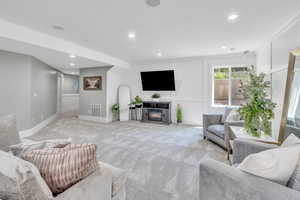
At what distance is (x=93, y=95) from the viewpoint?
19.5 feet

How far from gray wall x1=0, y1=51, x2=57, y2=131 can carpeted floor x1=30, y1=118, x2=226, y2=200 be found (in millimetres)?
647

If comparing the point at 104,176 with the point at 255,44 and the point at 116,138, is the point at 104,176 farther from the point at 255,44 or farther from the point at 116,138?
the point at 255,44

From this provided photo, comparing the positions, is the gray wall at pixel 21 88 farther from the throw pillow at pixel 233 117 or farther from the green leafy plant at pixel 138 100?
the throw pillow at pixel 233 117

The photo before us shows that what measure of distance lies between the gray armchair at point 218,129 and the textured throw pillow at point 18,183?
285 cm

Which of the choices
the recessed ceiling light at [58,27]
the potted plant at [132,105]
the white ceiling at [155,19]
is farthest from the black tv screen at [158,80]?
the recessed ceiling light at [58,27]

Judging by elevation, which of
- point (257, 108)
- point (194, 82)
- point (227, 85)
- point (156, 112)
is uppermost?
Answer: point (194, 82)

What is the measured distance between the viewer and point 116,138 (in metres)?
3.68

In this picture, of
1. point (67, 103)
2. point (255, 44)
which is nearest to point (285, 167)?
point (255, 44)

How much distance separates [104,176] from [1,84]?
13.9ft

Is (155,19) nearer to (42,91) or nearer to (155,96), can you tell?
(155,96)

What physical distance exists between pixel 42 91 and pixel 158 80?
13.8 ft

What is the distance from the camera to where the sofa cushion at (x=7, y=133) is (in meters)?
1.54

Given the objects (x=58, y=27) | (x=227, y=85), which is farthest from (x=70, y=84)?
(x=227, y=85)

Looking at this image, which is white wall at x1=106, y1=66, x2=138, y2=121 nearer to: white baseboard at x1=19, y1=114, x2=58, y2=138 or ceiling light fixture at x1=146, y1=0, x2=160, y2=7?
white baseboard at x1=19, y1=114, x2=58, y2=138
